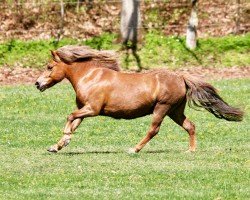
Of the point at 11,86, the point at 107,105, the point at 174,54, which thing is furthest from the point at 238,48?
the point at 107,105

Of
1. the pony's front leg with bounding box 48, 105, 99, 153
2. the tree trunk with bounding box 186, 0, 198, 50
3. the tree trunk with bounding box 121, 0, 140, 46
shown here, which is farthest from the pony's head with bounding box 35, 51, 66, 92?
the tree trunk with bounding box 186, 0, 198, 50

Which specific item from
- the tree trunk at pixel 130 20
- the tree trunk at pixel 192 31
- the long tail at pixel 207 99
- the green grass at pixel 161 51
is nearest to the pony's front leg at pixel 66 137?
the long tail at pixel 207 99

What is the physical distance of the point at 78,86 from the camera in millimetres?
15523

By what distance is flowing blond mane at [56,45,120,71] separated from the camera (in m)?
15.7

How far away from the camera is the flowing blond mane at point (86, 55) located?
1568 centimetres

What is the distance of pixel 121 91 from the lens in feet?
50.7

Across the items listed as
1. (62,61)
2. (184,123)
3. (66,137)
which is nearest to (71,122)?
(66,137)

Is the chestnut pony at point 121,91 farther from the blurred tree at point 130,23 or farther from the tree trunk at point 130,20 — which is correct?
the tree trunk at point 130,20

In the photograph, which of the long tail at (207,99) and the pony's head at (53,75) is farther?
the pony's head at (53,75)

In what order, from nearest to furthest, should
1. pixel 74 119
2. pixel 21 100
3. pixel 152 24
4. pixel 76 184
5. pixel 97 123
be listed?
pixel 76 184 < pixel 74 119 < pixel 97 123 < pixel 21 100 < pixel 152 24

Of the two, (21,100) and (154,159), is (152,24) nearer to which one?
(21,100)

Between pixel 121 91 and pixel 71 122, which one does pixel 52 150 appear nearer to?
pixel 71 122

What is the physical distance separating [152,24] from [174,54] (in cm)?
292

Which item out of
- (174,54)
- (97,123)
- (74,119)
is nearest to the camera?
(74,119)
